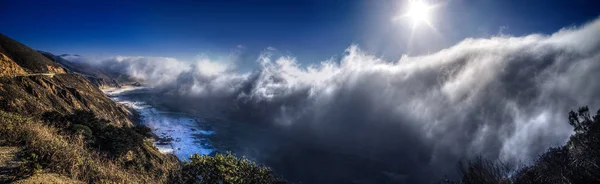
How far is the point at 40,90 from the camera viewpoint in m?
53.7

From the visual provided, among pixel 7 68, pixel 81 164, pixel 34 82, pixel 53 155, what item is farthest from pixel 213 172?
pixel 34 82

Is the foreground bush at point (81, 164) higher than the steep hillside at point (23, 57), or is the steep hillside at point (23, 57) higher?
the steep hillside at point (23, 57)

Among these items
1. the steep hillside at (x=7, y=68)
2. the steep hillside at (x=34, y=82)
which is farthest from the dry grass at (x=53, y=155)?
the steep hillside at (x=7, y=68)

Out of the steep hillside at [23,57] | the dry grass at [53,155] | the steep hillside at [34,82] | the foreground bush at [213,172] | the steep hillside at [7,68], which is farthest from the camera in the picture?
the steep hillside at [23,57]

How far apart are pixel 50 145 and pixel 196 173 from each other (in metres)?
5.86

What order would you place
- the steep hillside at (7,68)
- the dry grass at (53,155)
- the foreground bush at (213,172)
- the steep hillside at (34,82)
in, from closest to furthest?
the dry grass at (53,155) → the foreground bush at (213,172) → the steep hillside at (34,82) → the steep hillside at (7,68)

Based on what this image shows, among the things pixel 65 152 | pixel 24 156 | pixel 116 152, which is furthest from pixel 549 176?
pixel 116 152

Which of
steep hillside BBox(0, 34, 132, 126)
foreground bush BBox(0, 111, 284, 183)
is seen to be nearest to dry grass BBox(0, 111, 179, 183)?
foreground bush BBox(0, 111, 284, 183)

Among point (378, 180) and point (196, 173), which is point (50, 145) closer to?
point (196, 173)

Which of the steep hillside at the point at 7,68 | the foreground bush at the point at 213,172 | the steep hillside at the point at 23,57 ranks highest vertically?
the steep hillside at the point at 23,57

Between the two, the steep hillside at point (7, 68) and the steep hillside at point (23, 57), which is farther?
the steep hillside at point (23, 57)

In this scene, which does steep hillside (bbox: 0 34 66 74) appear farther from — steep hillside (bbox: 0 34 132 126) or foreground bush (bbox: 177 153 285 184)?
foreground bush (bbox: 177 153 285 184)

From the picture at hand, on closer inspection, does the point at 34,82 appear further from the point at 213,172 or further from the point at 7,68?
the point at 213,172

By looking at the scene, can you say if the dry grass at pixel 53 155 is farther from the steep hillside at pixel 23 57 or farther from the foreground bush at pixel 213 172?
the steep hillside at pixel 23 57
